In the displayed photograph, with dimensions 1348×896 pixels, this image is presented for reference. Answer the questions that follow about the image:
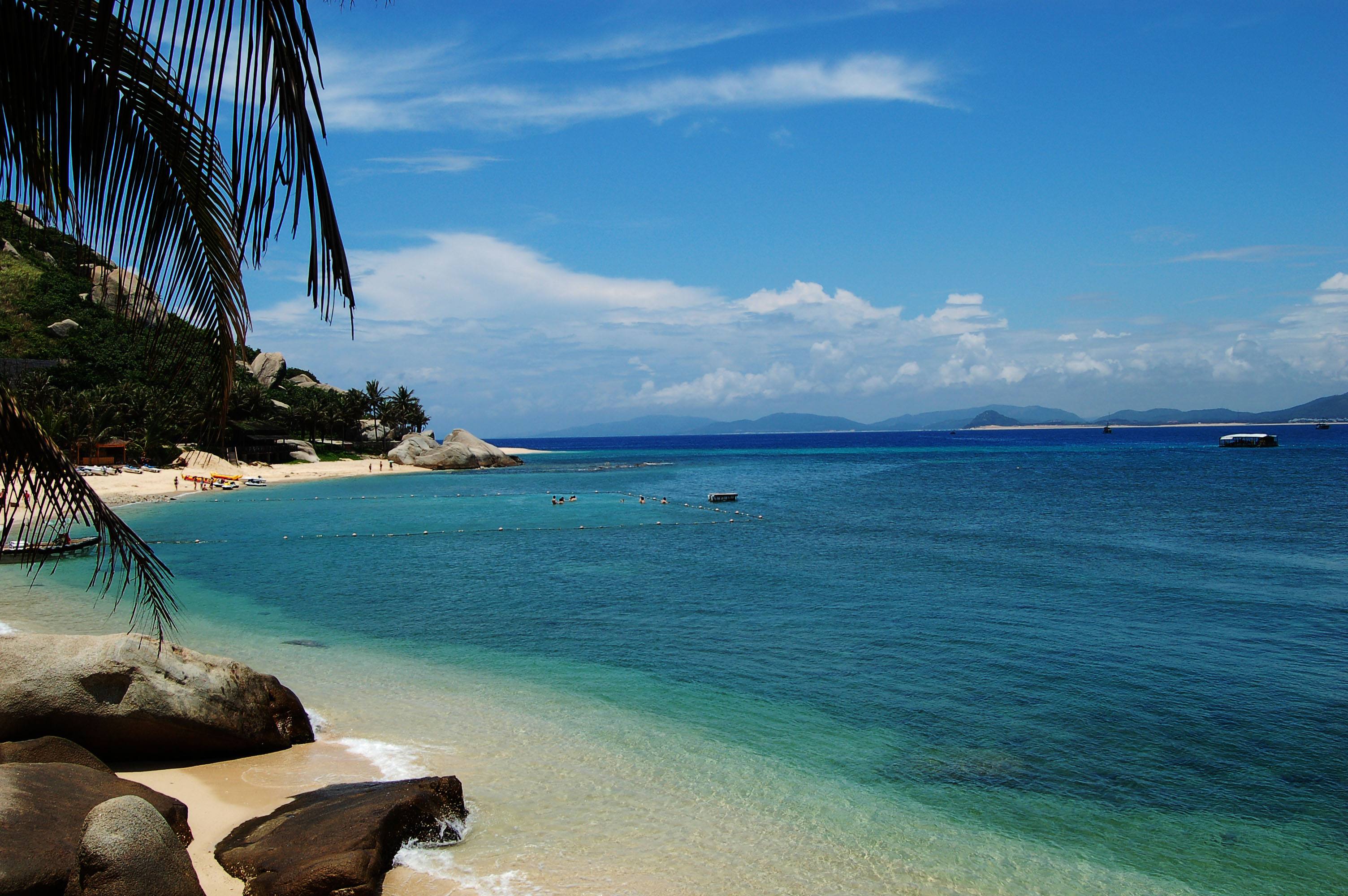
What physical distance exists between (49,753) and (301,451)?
286 ft

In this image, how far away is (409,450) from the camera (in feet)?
323

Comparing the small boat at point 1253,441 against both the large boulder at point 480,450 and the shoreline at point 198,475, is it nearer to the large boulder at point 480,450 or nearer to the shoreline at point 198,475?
the large boulder at point 480,450

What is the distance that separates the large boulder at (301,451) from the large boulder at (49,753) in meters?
84.6

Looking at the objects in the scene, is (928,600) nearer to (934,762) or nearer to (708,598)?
(708,598)

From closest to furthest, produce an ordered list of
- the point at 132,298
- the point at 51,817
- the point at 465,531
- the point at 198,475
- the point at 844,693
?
the point at 132,298 < the point at 51,817 < the point at 844,693 < the point at 465,531 < the point at 198,475

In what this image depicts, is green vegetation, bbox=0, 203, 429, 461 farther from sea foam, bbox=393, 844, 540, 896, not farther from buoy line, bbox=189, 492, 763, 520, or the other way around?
sea foam, bbox=393, 844, 540, 896

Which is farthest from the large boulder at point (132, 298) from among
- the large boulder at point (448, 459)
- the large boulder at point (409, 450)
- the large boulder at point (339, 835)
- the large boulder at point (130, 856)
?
the large boulder at point (409, 450)

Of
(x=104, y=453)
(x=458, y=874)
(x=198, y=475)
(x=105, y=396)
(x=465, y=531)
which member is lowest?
(x=458, y=874)

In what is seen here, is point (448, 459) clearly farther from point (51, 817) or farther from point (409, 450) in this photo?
point (51, 817)

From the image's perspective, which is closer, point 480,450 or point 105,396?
point 105,396

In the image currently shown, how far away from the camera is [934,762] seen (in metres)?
12.1

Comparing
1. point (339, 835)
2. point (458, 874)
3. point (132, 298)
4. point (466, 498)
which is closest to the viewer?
point (132, 298)

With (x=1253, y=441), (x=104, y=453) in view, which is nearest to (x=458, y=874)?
(x=104, y=453)

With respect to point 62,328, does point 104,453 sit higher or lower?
lower
